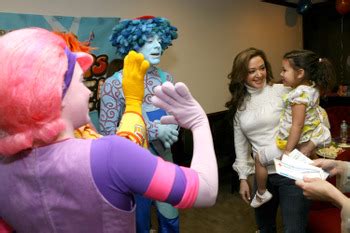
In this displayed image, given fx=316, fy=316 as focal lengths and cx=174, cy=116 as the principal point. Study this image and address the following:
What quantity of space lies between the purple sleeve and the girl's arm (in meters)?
1.33

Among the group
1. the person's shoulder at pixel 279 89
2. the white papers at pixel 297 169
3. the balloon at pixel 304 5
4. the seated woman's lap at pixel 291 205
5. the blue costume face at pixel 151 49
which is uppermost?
the balloon at pixel 304 5

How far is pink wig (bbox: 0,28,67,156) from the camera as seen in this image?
0.68 meters

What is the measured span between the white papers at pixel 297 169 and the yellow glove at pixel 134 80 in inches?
28.4

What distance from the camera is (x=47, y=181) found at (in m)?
0.73

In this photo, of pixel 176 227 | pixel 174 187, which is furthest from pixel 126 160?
pixel 176 227

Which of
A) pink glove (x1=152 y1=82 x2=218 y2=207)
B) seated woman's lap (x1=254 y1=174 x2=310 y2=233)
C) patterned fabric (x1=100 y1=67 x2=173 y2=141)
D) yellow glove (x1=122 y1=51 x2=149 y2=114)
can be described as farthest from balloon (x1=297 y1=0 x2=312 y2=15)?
pink glove (x1=152 y1=82 x2=218 y2=207)

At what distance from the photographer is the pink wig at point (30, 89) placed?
26.6 inches

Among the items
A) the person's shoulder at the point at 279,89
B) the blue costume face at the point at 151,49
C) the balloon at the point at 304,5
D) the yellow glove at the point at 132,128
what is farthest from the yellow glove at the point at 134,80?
the balloon at the point at 304,5

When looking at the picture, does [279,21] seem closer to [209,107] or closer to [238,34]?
[238,34]

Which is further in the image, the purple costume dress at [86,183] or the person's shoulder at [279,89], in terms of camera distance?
the person's shoulder at [279,89]

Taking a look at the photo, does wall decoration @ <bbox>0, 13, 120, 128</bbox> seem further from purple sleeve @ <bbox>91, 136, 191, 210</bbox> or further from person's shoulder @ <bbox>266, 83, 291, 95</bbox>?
purple sleeve @ <bbox>91, 136, 191, 210</bbox>

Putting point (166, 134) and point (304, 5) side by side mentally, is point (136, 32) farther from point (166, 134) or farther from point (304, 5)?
point (304, 5)

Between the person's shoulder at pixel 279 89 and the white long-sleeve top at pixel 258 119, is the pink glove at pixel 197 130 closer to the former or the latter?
the white long-sleeve top at pixel 258 119

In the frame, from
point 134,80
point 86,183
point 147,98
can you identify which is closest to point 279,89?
point 147,98
